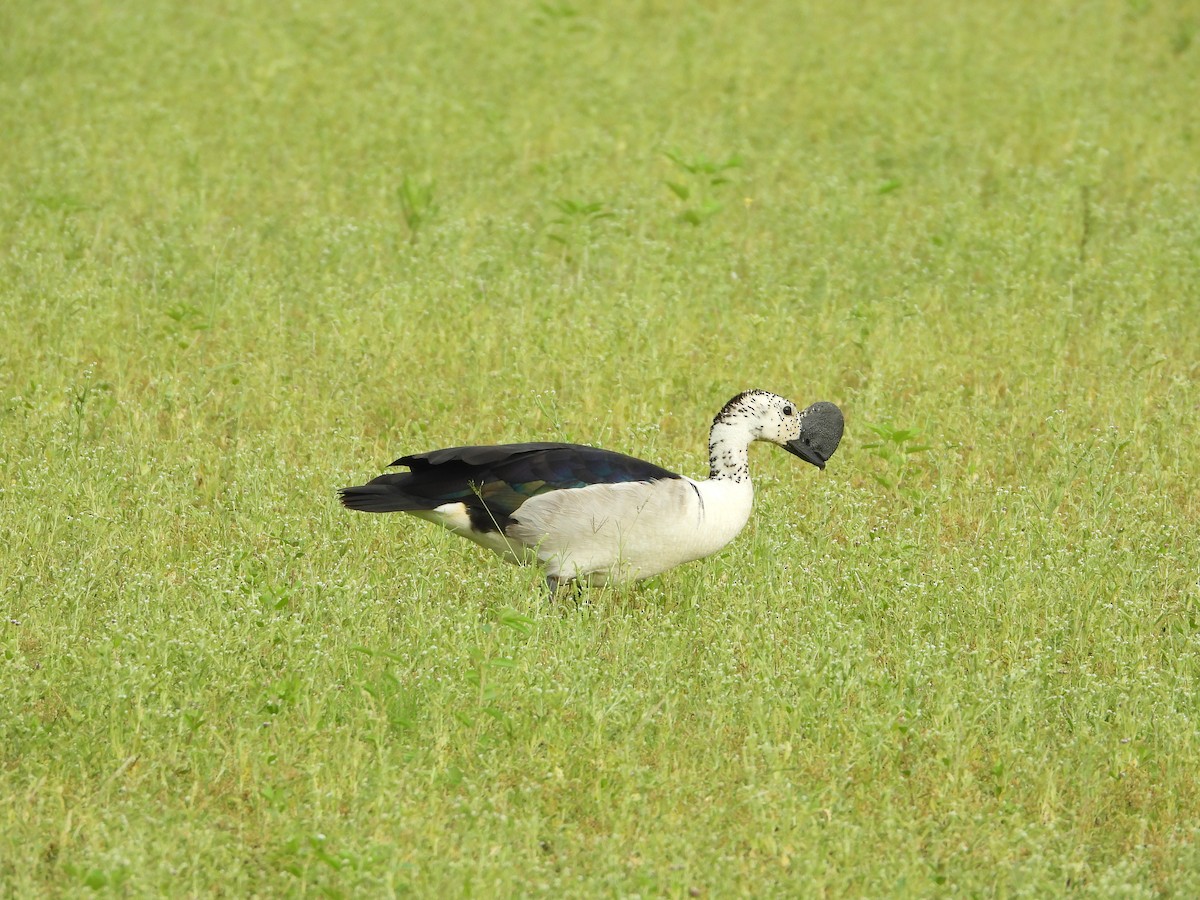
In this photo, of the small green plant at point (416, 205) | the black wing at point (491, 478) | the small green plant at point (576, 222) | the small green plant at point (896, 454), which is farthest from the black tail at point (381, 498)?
the small green plant at point (416, 205)

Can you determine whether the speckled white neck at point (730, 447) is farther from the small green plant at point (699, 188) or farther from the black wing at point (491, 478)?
the small green plant at point (699, 188)

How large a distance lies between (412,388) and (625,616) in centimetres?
270

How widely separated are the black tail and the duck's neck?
52.6 inches

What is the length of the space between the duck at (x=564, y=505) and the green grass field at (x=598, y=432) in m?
0.25

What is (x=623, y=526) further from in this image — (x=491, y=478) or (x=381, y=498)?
(x=381, y=498)

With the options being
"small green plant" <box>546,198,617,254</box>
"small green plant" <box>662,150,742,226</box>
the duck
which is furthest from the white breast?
"small green plant" <box>662,150,742,226</box>

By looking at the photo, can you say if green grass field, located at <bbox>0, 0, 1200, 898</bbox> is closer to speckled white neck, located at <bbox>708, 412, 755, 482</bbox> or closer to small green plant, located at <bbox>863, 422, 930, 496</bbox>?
small green plant, located at <bbox>863, 422, 930, 496</bbox>

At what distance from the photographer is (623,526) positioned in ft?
22.8

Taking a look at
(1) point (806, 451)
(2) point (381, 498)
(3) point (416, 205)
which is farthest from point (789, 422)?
(3) point (416, 205)

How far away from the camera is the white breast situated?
694 cm

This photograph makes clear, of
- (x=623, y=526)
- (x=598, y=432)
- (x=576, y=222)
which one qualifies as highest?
(x=576, y=222)

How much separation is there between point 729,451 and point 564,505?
2.82ft

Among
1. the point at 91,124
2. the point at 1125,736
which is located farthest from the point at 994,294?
the point at 91,124

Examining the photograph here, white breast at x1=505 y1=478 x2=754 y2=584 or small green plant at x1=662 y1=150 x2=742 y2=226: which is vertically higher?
small green plant at x1=662 y1=150 x2=742 y2=226
